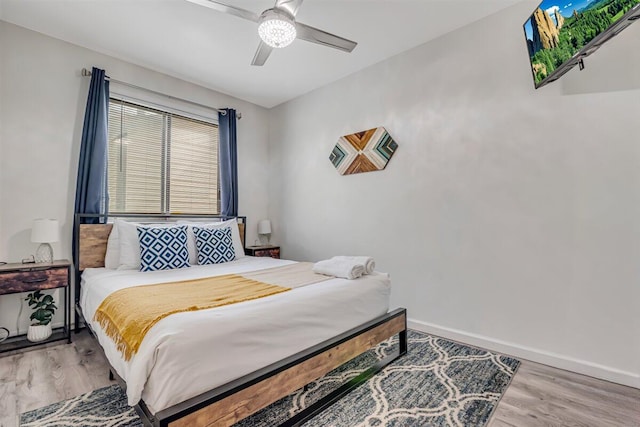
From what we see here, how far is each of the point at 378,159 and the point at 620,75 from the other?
2000mm

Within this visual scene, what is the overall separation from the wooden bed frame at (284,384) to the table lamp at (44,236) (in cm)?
59

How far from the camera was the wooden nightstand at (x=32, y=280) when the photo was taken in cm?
248

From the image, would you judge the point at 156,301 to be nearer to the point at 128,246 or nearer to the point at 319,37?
Result: the point at 128,246

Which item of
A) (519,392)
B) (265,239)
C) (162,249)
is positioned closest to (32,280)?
(162,249)

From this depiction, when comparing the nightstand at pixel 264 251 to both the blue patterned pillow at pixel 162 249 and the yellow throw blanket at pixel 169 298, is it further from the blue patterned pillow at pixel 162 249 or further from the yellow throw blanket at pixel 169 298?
the yellow throw blanket at pixel 169 298

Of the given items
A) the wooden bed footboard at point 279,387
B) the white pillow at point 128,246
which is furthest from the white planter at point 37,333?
the wooden bed footboard at point 279,387

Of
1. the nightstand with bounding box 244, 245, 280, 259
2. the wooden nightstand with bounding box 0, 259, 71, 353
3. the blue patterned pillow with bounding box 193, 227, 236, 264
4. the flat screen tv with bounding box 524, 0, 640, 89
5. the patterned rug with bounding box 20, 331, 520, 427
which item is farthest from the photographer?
the nightstand with bounding box 244, 245, 280, 259

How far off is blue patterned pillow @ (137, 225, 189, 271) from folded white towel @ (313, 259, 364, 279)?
4.47 feet

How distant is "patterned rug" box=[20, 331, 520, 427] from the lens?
1689 millimetres

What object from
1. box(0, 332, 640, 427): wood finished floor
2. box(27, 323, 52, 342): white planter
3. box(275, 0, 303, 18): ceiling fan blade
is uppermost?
box(275, 0, 303, 18): ceiling fan blade

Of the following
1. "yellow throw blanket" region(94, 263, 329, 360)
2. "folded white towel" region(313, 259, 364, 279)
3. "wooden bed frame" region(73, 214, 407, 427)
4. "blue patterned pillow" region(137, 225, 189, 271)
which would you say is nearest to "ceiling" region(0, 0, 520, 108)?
"blue patterned pillow" region(137, 225, 189, 271)

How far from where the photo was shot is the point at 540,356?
2395mm

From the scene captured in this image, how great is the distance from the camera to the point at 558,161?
2377 mm

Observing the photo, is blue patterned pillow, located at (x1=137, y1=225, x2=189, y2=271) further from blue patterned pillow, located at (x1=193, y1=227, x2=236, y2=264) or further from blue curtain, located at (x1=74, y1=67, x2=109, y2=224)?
blue curtain, located at (x1=74, y1=67, x2=109, y2=224)
